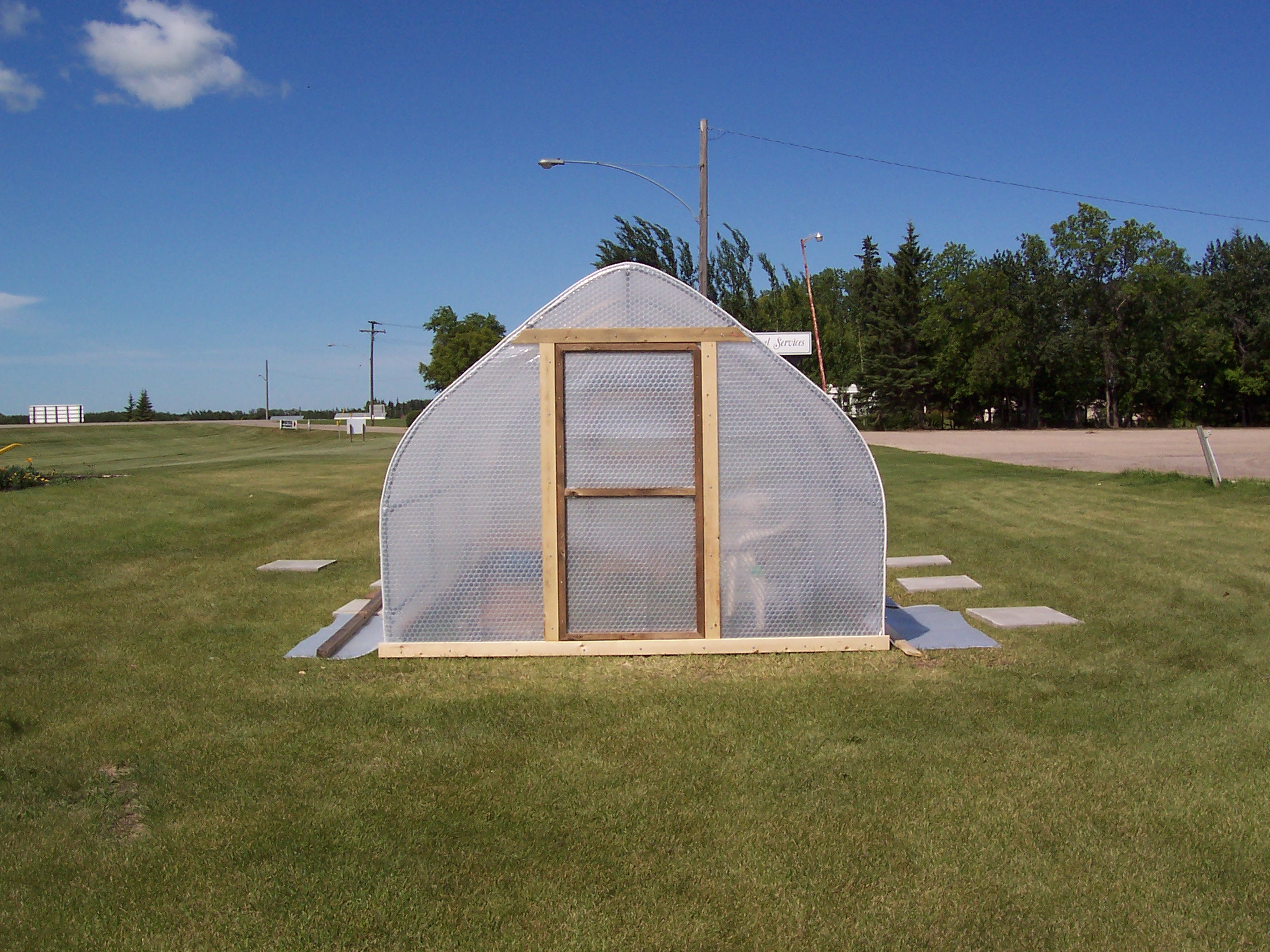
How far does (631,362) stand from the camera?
266 inches

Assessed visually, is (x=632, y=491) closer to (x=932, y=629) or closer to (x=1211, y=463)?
(x=932, y=629)

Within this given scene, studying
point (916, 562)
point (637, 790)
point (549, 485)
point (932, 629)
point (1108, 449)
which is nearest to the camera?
point (637, 790)

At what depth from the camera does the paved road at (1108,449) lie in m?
21.7

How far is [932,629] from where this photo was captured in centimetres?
752

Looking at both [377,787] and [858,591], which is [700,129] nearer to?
[858,591]

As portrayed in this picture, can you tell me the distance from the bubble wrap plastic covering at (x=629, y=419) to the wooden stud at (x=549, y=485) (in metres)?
0.11

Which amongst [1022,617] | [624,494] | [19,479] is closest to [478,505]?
[624,494]

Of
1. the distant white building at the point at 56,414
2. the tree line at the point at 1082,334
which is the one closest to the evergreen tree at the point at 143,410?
the distant white building at the point at 56,414

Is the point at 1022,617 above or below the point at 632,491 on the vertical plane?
below

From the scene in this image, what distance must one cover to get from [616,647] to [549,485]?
4.30ft

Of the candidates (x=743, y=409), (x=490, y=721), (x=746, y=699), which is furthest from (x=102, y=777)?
(x=743, y=409)

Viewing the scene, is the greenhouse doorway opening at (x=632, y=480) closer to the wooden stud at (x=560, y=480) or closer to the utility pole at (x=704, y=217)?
the wooden stud at (x=560, y=480)

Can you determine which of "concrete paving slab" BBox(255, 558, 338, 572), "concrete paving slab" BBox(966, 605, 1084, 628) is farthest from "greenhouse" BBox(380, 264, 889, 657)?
"concrete paving slab" BBox(255, 558, 338, 572)

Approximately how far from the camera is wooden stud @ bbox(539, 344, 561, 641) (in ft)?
21.9
